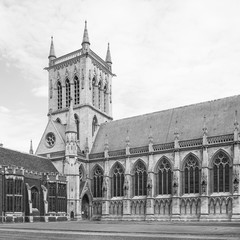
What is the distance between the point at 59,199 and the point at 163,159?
56.4 ft

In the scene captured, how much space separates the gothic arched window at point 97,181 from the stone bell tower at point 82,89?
5.15 meters

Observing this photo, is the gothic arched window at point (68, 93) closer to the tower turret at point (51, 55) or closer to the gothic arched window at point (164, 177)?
the tower turret at point (51, 55)

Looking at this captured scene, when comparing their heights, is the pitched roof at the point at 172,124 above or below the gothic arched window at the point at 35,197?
above

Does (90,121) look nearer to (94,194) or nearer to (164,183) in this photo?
(94,194)

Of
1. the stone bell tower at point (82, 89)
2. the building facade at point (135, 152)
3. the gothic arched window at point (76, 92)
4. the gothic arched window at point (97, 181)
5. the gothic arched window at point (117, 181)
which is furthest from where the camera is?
the gothic arched window at point (76, 92)

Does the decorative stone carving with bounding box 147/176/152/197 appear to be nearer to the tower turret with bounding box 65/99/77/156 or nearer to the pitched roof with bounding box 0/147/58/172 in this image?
the tower turret with bounding box 65/99/77/156

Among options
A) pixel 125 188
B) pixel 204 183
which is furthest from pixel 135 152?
pixel 204 183

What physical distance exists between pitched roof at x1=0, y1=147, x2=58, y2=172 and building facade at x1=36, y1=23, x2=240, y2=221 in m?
2.33

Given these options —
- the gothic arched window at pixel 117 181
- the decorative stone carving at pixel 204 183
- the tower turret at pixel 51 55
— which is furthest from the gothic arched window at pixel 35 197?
the tower turret at pixel 51 55

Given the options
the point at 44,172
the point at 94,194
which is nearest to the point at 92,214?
the point at 94,194

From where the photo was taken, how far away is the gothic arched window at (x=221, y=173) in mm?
56719

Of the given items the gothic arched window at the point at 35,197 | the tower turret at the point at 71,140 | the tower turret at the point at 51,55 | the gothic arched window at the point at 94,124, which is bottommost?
the gothic arched window at the point at 35,197

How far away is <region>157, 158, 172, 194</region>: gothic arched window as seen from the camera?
203 ft

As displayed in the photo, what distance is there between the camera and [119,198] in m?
66.5
